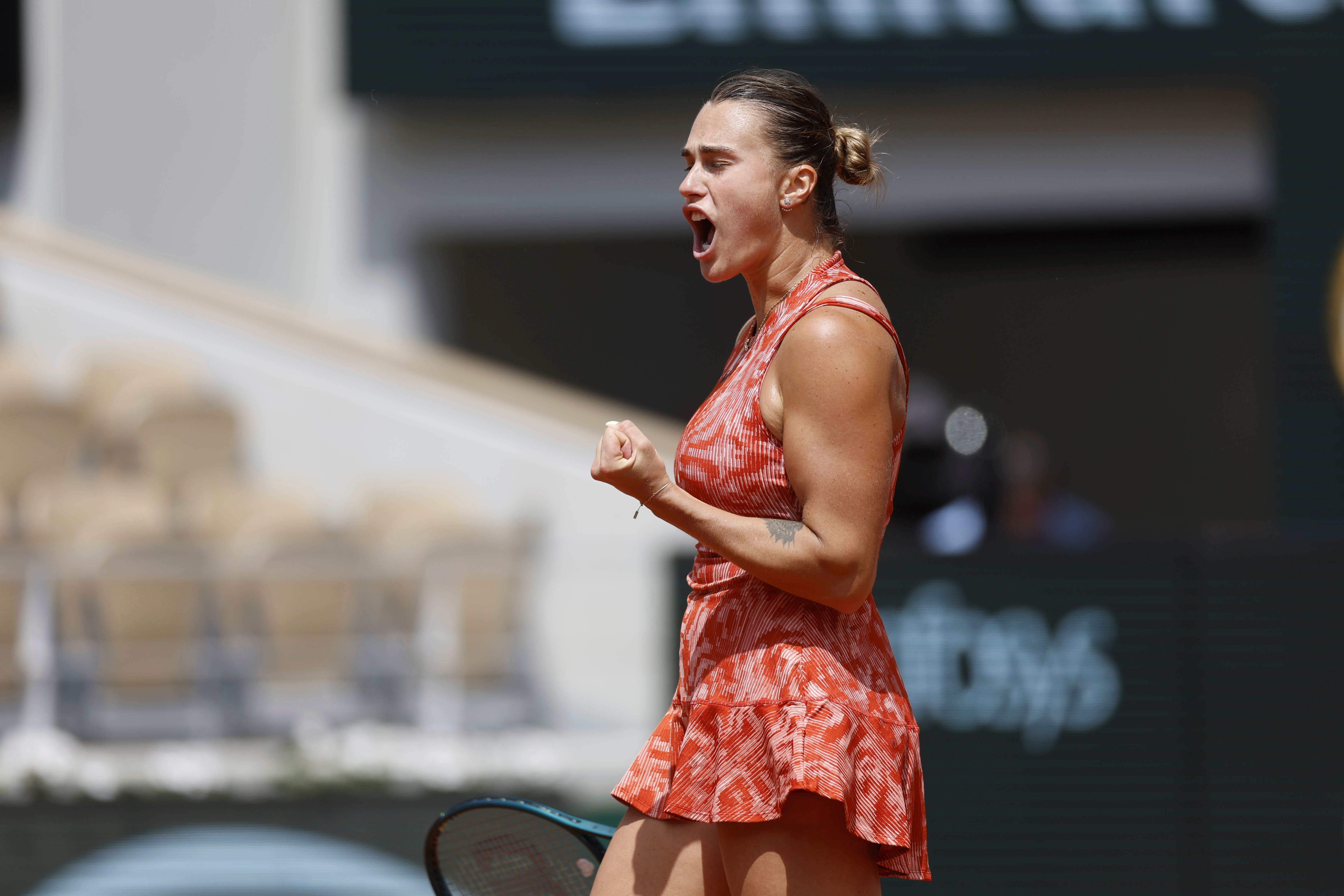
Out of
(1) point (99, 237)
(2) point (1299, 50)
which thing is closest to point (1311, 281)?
(2) point (1299, 50)

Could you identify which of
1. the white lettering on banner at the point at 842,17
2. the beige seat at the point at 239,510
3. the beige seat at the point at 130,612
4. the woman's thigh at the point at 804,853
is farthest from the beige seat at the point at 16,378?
the woman's thigh at the point at 804,853

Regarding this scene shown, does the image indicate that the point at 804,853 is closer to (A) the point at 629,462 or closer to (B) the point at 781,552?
(B) the point at 781,552

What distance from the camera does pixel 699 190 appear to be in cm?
203

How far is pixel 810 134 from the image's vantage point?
6.72 ft

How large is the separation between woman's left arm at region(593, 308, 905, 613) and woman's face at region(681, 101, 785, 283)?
0.17m

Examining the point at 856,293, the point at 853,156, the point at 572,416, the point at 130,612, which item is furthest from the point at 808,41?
the point at 856,293

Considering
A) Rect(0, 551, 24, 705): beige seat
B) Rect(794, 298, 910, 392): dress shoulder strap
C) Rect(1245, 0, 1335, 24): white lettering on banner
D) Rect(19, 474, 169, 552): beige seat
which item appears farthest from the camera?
Rect(1245, 0, 1335, 24): white lettering on banner

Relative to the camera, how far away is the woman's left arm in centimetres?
189

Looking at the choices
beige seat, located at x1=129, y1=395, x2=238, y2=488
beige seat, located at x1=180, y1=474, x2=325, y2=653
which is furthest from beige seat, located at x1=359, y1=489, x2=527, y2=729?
beige seat, located at x1=129, y1=395, x2=238, y2=488

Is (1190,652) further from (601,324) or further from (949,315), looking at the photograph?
(949,315)

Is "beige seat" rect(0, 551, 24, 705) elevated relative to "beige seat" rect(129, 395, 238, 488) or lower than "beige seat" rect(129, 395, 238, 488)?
lower

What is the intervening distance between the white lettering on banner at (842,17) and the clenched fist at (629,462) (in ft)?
22.5

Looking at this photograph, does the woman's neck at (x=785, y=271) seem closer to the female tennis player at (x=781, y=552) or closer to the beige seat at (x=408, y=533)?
the female tennis player at (x=781, y=552)

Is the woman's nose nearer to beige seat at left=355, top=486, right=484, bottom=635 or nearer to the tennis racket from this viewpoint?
the tennis racket
